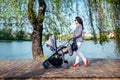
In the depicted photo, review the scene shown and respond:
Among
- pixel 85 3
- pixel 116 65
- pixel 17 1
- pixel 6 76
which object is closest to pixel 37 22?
pixel 17 1

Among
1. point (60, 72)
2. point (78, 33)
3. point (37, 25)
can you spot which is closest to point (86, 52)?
point (37, 25)

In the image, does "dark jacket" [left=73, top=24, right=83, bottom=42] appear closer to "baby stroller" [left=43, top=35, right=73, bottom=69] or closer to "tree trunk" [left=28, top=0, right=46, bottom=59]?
"baby stroller" [left=43, top=35, right=73, bottom=69]

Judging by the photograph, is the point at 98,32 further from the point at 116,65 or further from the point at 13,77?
the point at 13,77

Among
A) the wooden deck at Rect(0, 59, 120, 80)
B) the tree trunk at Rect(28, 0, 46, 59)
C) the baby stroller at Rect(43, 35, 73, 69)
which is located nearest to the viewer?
the wooden deck at Rect(0, 59, 120, 80)

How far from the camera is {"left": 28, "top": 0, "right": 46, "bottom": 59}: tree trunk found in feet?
43.2

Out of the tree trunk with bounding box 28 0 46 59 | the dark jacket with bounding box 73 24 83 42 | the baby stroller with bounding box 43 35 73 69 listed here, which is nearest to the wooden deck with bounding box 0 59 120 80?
the baby stroller with bounding box 43 35 73 69

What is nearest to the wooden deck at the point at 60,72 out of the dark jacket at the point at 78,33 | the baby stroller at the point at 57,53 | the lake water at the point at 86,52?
the baby stroller at the point at 57,53

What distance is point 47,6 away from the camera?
13.8 m

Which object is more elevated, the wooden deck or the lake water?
the wooden deck

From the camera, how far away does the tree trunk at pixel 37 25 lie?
13.2 meters

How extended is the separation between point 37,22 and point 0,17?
1773mm

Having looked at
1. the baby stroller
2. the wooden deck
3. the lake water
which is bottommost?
the lake water

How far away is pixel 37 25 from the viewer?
47.1ft

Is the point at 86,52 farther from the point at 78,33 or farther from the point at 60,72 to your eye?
the point at 60,72
